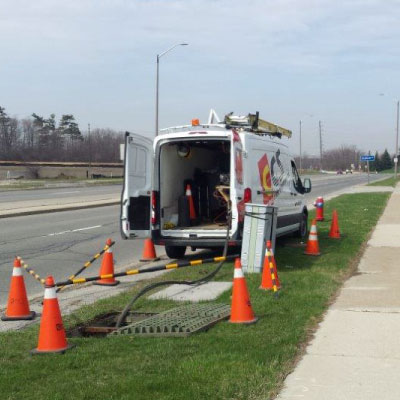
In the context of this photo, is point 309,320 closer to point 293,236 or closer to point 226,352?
point 226,352

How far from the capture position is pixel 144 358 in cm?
501

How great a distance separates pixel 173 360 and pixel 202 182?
745cm

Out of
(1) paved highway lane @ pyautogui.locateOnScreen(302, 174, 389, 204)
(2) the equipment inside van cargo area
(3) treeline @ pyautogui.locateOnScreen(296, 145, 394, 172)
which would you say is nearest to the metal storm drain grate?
(2) the equipment inside van cargo area

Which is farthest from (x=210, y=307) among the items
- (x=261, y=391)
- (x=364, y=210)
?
(x=364, y=210)

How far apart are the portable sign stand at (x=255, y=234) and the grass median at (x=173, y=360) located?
1544mm

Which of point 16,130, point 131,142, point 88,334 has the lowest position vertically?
point 88,334

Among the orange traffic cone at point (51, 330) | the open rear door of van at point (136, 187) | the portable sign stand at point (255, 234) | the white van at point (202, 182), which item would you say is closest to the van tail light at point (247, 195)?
the white van at point (202, 182)

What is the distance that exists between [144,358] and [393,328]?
2684 millimetres

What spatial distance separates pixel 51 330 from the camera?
5.31 metres

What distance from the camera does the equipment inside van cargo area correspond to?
11016mm

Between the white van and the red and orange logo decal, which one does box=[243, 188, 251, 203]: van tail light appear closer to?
the white van

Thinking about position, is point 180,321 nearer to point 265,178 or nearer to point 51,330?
point 51,330

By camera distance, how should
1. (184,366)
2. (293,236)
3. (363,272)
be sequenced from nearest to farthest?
(184,366) → (363,272) → (293,236)

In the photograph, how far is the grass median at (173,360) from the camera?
4.23m
